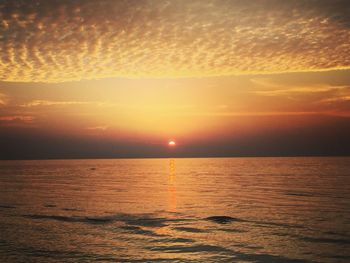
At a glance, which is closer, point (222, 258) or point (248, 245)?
point (222, 258)

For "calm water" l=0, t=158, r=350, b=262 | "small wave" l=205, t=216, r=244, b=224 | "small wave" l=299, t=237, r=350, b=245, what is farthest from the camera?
"small wave" l=205, t=216, r=244, b=224

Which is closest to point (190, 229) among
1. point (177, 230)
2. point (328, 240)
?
point (177, 230)

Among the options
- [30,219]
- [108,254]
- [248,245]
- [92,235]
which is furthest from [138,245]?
[30,219]

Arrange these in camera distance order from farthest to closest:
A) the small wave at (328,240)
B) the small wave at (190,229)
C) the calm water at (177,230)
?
the small wave at (190,229) < the small wave at (328,240) < the calm water at (177,230)

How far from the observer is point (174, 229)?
101 feet

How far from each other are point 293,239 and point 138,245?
10936 mm

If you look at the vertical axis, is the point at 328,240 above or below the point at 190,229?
below

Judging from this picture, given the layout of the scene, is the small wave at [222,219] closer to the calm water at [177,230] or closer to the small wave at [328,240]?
the calm water at [177,230]

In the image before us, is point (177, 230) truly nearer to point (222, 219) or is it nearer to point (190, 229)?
point (190, 229)

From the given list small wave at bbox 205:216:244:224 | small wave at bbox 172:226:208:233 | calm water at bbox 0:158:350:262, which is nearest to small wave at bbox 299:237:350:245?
calm water at bbox 0:158:350:262

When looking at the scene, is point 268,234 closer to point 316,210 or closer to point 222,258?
point 222,258

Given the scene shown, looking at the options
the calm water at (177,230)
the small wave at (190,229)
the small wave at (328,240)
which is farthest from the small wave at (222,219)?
the small wave at (328,240)

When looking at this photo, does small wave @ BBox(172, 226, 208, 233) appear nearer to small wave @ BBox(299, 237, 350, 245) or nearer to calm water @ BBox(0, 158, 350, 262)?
calm water @ BBox(0, 158, 350, 262)

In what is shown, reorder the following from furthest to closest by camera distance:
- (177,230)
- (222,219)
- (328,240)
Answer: (222,219) → (177,230) → (328,240)
